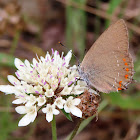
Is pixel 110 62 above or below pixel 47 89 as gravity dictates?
above

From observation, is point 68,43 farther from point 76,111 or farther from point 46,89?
point 76,111

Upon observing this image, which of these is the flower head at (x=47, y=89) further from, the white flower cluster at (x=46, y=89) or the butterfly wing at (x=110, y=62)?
the butterfly wing at (x=110, y=62)

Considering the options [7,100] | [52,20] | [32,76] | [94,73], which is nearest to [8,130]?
[7,100]

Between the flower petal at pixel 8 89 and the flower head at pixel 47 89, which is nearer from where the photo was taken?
the flower head at pixel 47 89

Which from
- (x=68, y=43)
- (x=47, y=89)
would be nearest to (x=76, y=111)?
(x=47, y=89)

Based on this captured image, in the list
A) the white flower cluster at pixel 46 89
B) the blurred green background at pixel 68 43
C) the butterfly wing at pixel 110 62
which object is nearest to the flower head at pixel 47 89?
the white flower cluster at pixel 46 89

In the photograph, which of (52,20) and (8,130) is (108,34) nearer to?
(8,130)

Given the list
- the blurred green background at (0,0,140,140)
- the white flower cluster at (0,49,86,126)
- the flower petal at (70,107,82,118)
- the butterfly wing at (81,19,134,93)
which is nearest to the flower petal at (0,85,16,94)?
the white flower cluster at (0,49,86,126)
